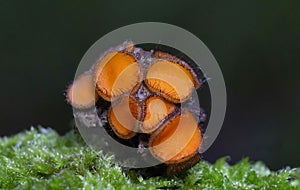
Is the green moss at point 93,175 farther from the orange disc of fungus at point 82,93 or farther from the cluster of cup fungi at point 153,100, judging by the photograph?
the orange disc of fungus at point 82,93

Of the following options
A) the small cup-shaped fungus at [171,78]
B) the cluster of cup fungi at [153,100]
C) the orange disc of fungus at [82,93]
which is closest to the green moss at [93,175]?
the cluster of cup fungi at [153,100]

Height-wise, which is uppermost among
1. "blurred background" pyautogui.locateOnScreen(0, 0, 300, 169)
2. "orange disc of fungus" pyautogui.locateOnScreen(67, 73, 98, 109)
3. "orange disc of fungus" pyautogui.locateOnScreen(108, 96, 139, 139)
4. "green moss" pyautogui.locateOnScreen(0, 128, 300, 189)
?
"blurred background" pyautogui.locateOnScreen(0, 0, 300, 169)

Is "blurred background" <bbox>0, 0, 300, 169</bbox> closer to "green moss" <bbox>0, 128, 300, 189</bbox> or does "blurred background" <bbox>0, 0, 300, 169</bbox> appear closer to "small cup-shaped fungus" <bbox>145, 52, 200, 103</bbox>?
"green moss" <bbox>0, 128, 300, 189</bbox>

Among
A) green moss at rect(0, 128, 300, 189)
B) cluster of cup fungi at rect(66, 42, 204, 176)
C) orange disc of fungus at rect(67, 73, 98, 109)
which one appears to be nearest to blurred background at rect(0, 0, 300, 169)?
green moss at rect(0, 128, 300, 189)

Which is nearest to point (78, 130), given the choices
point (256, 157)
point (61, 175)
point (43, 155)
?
point (43, 155)

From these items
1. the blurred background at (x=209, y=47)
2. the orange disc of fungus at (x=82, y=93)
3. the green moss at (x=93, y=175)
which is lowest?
the green moss at (x=93, y=175)

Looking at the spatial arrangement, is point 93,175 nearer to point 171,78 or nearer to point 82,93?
point 82,93
